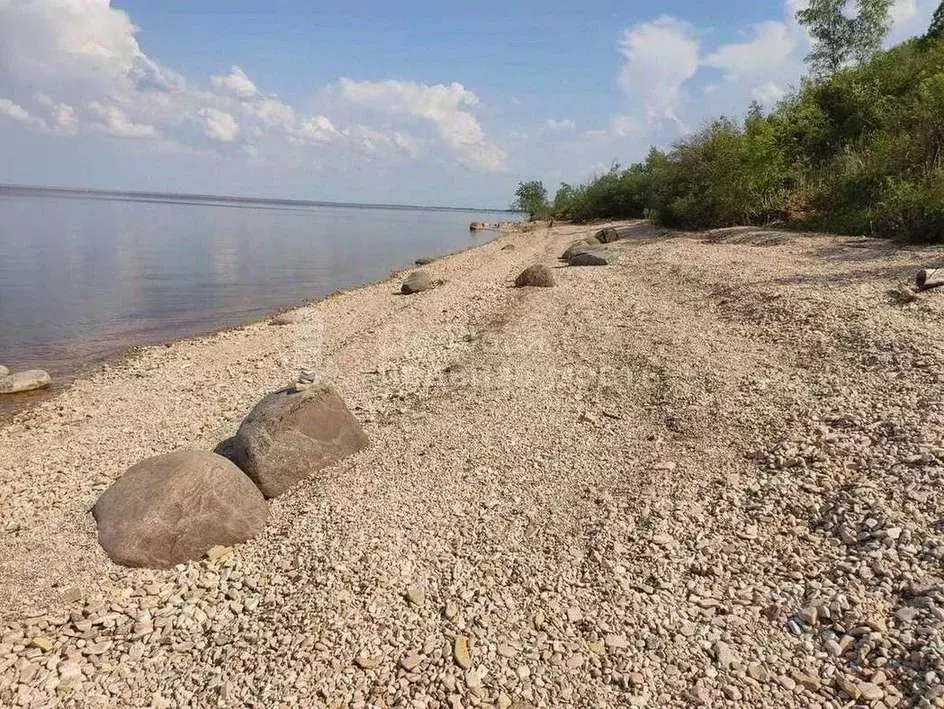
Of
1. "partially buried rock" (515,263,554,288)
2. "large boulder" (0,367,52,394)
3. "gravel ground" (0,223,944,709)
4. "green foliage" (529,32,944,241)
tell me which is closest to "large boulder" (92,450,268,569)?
"gravel ground" (0,223,944,709)

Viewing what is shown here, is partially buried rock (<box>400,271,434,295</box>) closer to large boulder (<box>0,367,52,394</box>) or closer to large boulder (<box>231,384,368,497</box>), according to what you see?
large boulder (<box>0,367,52,394</box>)

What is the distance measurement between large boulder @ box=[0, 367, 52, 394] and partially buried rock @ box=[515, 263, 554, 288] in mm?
11388

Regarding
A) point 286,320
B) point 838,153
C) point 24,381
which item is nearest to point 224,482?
point 24,381

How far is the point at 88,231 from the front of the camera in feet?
157

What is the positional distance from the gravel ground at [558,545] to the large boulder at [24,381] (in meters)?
2.02

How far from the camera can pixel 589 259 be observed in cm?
2005

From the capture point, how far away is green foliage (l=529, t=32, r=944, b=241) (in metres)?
18.3

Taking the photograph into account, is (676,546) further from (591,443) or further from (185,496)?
(185,496)

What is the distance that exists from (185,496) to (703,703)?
4.67 m

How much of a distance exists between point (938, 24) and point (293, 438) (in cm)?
3775

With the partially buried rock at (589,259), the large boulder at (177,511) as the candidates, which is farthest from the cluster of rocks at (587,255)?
the large boulder at (177,511)

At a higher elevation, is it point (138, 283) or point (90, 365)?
point (138, 283)

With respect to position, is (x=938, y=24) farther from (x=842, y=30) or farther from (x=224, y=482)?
(x=224, y=482)

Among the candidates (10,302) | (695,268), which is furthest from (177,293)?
(695,268)
